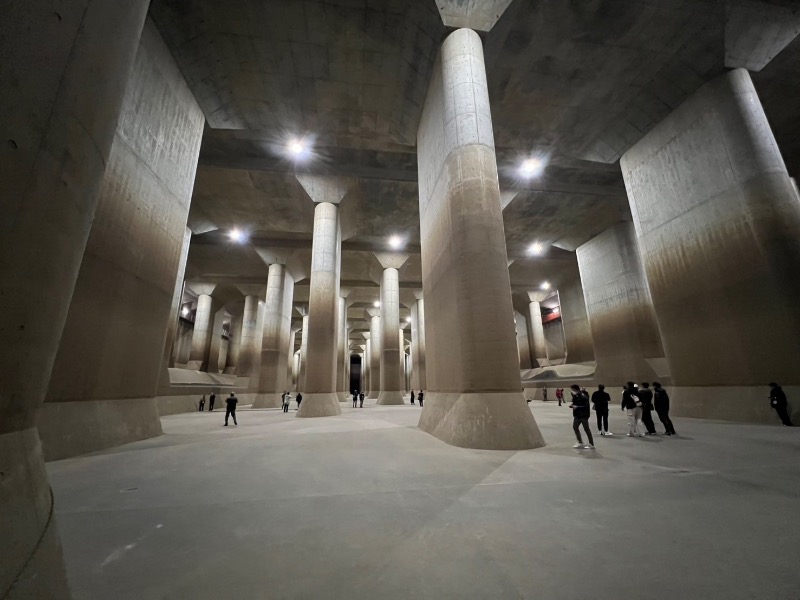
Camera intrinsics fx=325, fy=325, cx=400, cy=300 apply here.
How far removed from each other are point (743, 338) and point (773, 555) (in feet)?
35.7

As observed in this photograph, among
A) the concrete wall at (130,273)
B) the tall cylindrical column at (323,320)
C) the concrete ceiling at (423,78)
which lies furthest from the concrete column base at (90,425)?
the concrete ceiling at (423,78)

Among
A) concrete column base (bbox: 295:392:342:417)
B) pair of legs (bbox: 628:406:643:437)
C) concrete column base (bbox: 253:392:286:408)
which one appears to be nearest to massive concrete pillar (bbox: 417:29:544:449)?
pair of legs (bbox: 628:406:643:437)

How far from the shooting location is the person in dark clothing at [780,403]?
8.59 m

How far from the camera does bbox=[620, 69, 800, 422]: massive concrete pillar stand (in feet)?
30.9

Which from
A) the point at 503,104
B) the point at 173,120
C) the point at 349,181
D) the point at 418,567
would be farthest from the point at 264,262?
the point at 418,567

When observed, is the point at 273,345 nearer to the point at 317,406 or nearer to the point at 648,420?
the point at 317,406

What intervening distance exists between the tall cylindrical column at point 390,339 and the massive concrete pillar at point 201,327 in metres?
17.0

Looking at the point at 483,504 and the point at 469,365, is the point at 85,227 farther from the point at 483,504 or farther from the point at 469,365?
the point at 469,365

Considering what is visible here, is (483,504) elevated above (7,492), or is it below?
below

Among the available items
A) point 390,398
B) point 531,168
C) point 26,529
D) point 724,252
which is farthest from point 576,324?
point 26,529

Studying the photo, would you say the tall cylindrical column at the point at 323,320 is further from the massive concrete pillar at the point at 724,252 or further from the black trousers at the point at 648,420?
the massive concrete pillar at the point at 724,252

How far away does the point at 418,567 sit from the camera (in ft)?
7.49

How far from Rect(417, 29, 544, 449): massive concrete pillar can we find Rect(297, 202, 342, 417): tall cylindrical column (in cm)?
782

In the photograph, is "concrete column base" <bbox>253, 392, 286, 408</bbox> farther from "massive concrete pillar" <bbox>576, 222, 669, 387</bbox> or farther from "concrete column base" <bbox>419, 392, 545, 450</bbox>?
"massive concrete pillar" <bbox>576, 222, 669, 387</bbox>
